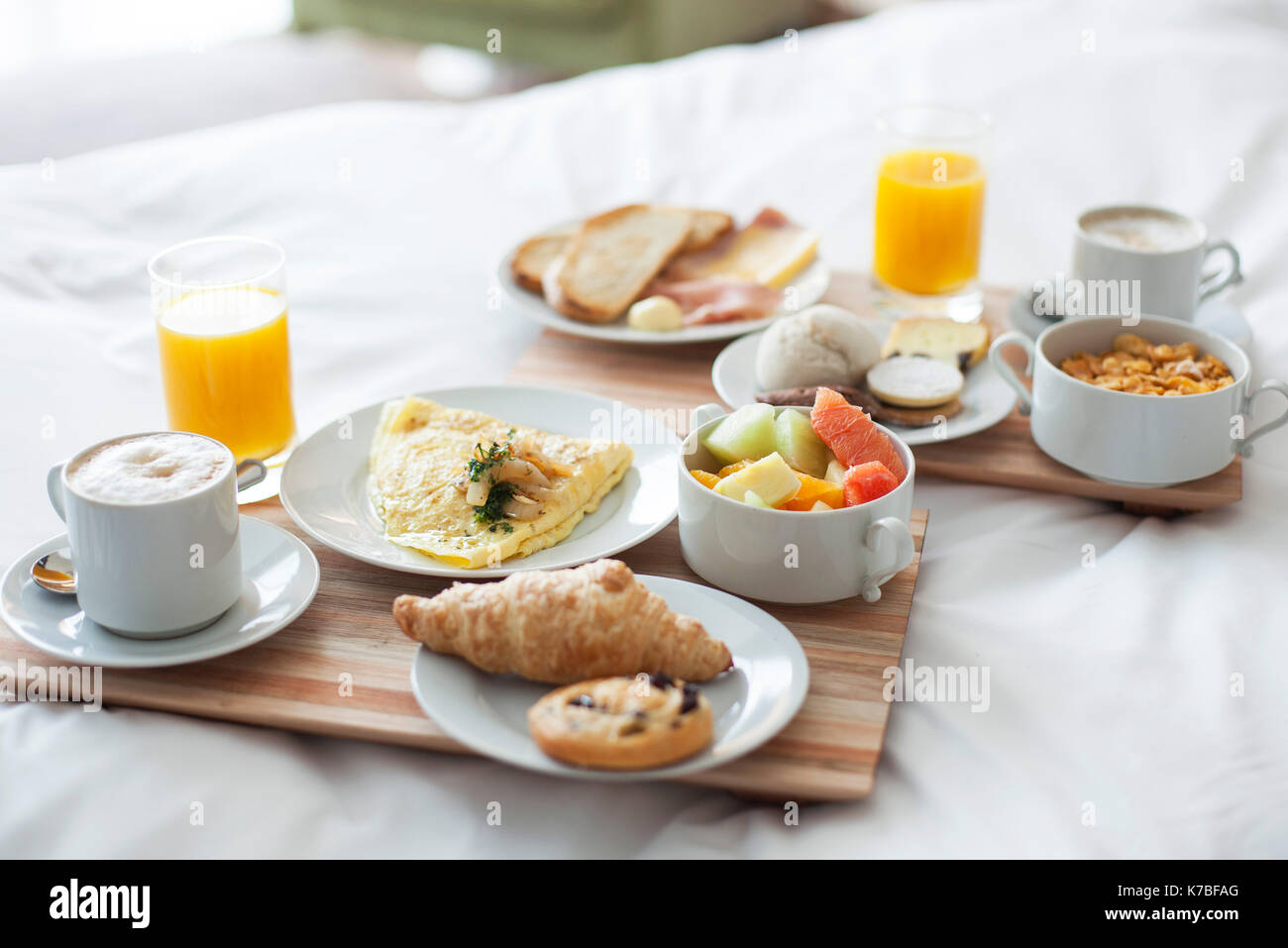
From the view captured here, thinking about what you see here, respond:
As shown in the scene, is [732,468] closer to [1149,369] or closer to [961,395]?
[961,395]

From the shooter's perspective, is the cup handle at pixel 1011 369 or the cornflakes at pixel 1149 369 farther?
the cup handle at pixel 1011 369

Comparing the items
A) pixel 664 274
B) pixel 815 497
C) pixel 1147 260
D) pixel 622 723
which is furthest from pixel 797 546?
pixel 664 274

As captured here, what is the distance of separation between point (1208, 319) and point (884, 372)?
63 cm

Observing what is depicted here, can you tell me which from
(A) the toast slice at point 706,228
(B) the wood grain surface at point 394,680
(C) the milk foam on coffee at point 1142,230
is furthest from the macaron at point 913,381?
(A) the toast slice at point 706,228

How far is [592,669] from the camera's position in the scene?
1.12 meters

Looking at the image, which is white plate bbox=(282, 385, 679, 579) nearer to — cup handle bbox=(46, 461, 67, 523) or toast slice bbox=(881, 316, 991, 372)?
cup handle bbox=(46, 461, 67, 523)

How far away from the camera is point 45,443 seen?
1.67 m

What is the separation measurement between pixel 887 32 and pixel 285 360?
1.86m

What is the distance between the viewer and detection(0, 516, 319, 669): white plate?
3.87ft

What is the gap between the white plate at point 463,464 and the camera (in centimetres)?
136

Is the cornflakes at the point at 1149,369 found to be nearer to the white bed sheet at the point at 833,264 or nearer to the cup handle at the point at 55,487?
the white bed sheet at the point at 833,264

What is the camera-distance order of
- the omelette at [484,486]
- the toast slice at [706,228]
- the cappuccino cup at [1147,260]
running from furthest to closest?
the toast slice at [706,228], the cappuccino cup at [1147,260], the omelette at [484,486]

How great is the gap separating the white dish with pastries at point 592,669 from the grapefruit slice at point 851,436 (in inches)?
10.2
